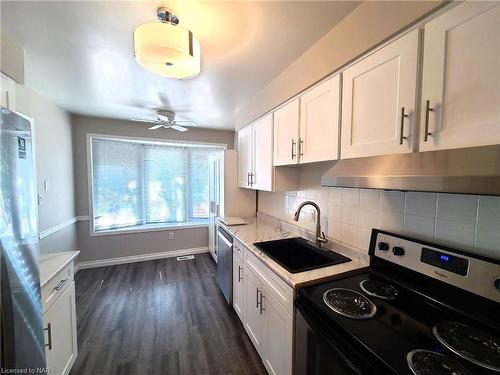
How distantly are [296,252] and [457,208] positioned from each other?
3.99 ft

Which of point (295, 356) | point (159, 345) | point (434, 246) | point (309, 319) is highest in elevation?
point (434, 246)

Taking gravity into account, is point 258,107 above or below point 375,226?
above

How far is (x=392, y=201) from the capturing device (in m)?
1.33

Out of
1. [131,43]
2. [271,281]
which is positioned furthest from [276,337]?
[131,43]

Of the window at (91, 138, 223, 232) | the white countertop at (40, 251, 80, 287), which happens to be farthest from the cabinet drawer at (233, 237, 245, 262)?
the window at (91, 138, 223, 232)

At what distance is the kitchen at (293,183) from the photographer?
2.61ft

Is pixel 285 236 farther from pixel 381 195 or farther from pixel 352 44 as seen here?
pixel 352 44

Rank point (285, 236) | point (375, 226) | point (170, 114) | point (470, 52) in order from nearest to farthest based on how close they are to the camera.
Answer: point (470, 52) < point (375, 226) < point (285, 236) < point (170, 114)

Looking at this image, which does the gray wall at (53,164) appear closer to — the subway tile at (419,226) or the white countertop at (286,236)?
the white countertop at (286,236)

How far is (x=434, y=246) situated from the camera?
3.53ft

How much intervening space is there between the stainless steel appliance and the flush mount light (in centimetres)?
156

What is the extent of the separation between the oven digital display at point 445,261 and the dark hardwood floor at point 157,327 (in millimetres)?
1468

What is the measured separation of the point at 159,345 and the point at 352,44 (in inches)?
108

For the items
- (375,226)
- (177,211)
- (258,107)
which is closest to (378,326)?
(375,226)
